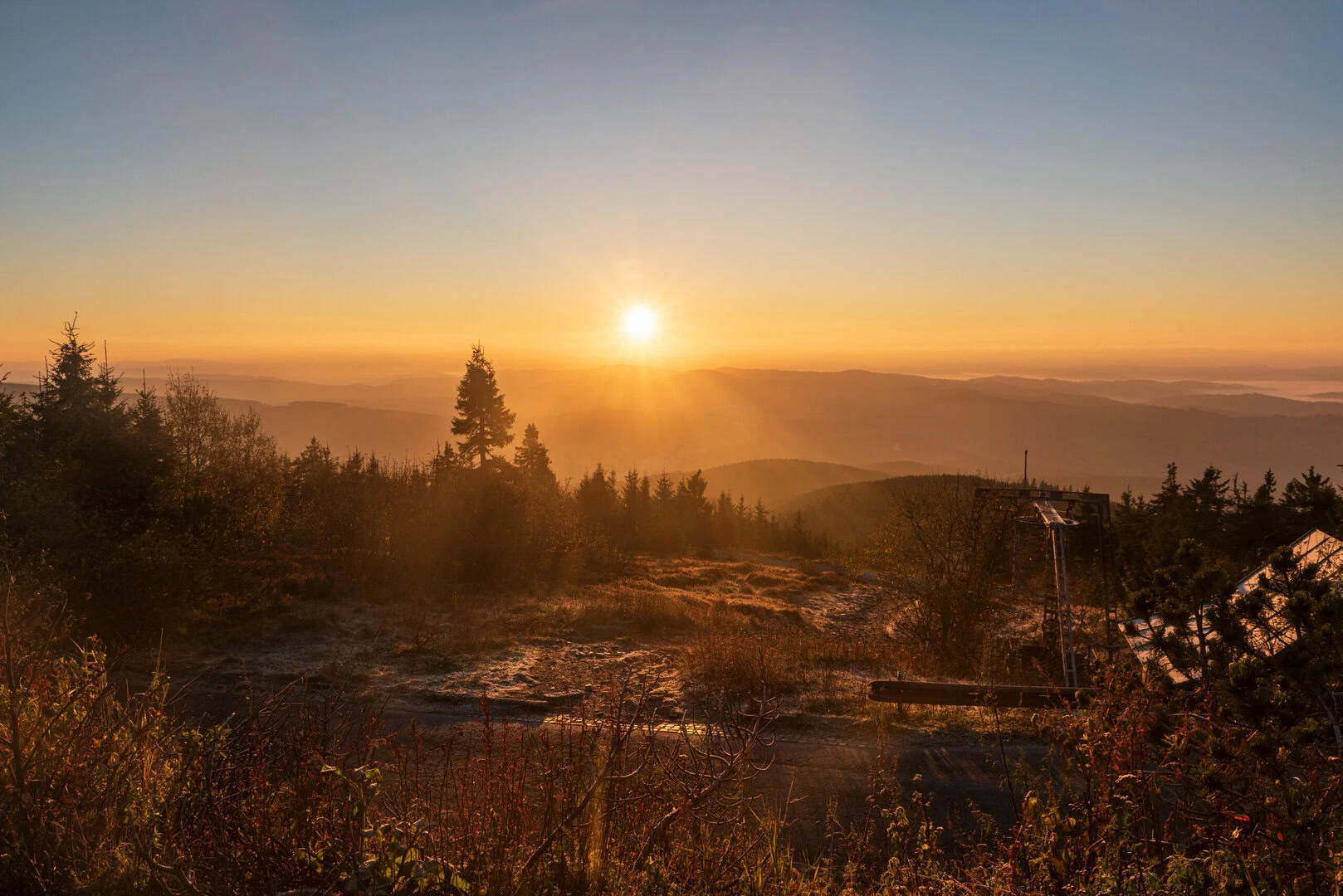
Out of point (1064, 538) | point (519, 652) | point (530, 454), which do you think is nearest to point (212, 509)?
point (519, 652)

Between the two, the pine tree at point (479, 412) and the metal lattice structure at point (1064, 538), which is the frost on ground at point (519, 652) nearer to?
the metal lattice structure at point (1064, 538)

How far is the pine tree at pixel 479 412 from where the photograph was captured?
145 feet

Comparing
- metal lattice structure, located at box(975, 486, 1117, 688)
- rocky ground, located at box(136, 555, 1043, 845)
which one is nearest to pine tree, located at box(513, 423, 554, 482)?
rocky ground, located at box(136, 555, 1043, 845)

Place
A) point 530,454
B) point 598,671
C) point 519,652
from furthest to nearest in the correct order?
1. point 530,454
2. point 519,652
3. point 598,671

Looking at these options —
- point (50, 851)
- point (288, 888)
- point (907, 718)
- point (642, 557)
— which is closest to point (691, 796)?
point (288, 888)

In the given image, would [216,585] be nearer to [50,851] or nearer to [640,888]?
[50,851]

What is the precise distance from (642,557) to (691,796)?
128 feet

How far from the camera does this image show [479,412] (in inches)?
1763

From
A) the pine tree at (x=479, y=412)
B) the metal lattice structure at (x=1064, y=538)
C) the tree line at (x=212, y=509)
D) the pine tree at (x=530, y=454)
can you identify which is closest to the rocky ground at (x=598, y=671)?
the tree line at (x=212, y=509)

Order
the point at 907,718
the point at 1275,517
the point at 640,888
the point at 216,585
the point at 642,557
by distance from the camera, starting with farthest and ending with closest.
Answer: the point at 642,557, the point at 1275,517, the point at 216,585, the point at 907,718, the point at 640,888

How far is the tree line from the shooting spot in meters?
14.8

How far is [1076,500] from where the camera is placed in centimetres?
1422

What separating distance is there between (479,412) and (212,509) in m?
27.3

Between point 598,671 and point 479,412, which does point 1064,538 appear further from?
point 479,412
